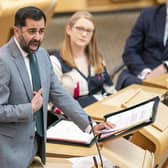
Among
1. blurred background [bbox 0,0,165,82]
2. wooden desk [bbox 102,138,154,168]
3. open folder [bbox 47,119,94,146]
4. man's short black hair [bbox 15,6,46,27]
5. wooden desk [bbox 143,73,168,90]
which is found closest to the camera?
man's short black hair [bbox 15,6,46,27]

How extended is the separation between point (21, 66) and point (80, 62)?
50.7 inches

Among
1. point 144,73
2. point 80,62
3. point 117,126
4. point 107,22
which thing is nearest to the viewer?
point 117,126

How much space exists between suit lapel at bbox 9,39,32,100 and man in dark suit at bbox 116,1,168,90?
68.8 inches

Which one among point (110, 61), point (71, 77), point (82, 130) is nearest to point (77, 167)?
point (82, 130)

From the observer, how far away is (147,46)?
12.0 ft

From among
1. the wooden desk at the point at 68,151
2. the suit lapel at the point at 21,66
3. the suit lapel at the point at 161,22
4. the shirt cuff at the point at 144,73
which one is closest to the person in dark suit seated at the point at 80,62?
the shirt cuff at the point at 144,73

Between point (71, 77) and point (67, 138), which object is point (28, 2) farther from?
point (67, 138)

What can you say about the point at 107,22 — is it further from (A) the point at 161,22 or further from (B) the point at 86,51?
(B) the point at 86,51

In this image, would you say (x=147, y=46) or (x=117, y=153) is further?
(x=147, y=46)

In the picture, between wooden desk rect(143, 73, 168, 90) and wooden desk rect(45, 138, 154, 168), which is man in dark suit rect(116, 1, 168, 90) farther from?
wooden desk rect(45, 138, 154, 168)

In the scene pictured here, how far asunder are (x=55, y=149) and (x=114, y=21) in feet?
17.3

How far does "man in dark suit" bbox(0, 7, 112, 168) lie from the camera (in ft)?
5.93

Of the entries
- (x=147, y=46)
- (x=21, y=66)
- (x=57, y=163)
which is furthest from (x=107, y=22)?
(x=21, y=66)

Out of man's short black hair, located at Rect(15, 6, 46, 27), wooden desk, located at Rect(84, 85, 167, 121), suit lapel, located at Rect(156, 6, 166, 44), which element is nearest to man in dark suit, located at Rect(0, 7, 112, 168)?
man's short black hair, located at Rect(15, 6, 46, 27)
